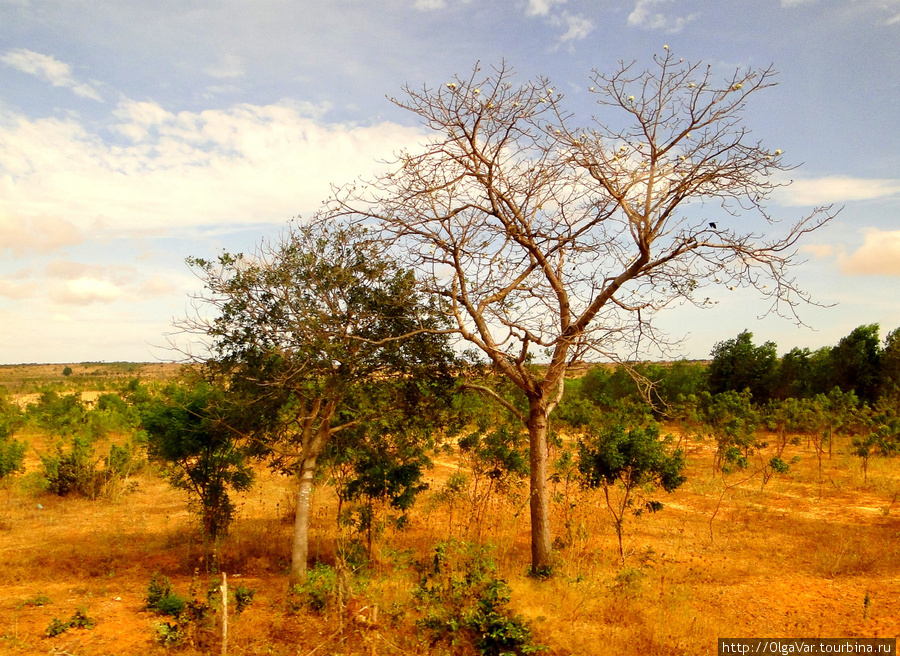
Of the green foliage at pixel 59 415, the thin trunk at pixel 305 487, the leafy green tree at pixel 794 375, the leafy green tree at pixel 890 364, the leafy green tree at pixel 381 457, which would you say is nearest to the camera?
the thin trunk at pixel 305 487

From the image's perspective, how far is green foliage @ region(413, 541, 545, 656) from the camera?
5.89 meters

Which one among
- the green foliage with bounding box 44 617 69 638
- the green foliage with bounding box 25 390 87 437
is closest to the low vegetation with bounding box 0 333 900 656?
the green foliage with bounding box 44 617 69 638

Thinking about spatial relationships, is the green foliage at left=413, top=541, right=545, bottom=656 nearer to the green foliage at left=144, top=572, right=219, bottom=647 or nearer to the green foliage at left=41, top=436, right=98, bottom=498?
the green foliage at left=144, top=572, right=219, bottom=647

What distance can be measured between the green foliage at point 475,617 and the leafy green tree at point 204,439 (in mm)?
4096

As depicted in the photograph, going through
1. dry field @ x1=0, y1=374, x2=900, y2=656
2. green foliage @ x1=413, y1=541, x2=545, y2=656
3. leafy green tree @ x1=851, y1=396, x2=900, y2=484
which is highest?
leafy green tree @ x1=851, y1=396, x2=900, y2=484

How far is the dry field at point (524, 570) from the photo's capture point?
255 inches

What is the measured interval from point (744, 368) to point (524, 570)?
32.3 metres

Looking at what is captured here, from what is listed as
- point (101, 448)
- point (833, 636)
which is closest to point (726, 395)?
point (833, 636)

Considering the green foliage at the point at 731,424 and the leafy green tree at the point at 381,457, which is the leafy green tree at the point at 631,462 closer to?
the leafy green tree at the point at 381,457

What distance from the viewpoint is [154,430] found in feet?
31.3

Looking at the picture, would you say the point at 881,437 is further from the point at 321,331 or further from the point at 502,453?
the point at 321,331

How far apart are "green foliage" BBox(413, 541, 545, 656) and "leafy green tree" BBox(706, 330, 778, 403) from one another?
32.2 meters

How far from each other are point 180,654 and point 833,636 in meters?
7.54

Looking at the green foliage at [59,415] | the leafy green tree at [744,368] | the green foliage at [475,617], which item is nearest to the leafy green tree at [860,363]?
the leafy green tree at [744,368]
